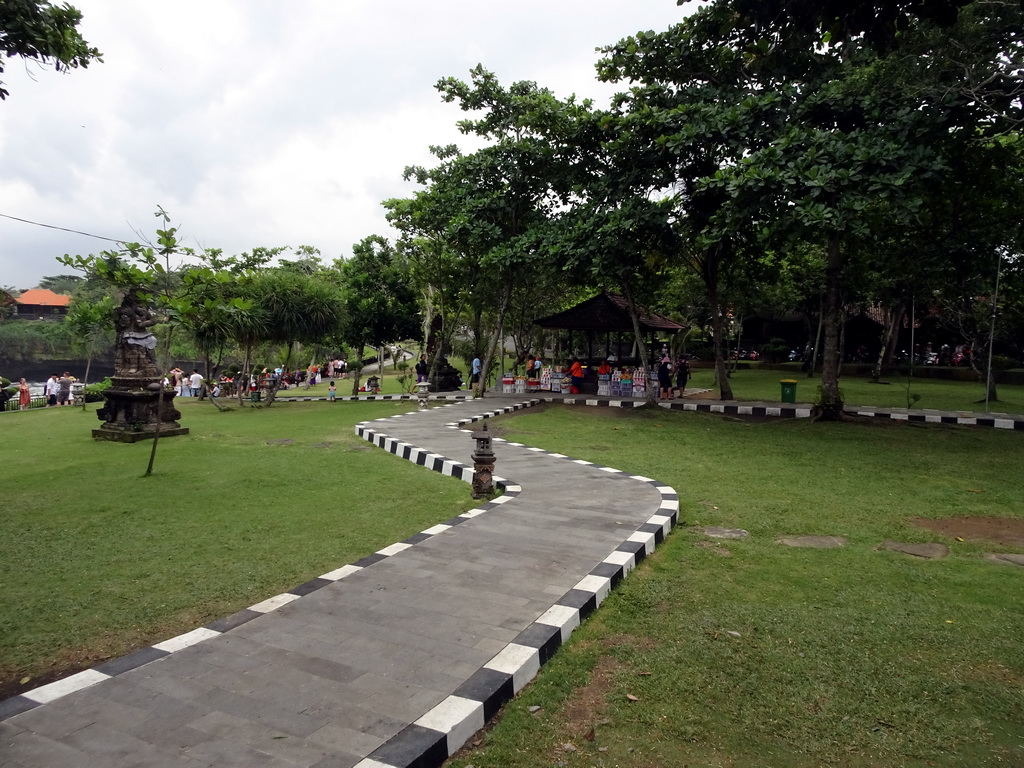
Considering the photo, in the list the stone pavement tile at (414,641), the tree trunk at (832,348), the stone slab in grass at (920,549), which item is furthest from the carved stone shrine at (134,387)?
the tree trunk at (832,348)

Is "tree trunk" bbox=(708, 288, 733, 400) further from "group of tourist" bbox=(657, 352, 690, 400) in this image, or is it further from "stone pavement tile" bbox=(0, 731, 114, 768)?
"stone pavement tile" bbox=(0, 731, 114, 768)

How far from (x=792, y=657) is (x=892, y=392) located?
1933 centimetres

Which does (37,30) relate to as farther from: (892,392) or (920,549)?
(892,392)

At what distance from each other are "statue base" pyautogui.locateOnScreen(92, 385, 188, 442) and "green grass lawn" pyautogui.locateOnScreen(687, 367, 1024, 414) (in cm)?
1453

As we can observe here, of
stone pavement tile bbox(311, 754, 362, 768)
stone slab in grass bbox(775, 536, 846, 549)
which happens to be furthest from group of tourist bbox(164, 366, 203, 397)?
stone pavement tile bbox(311, 754, 362, 768)

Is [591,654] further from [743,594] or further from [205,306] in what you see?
[205,306]

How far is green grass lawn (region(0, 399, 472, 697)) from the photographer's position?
3.84 metres

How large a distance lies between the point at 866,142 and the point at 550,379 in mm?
11405

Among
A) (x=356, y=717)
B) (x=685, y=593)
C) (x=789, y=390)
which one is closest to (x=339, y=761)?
(x=356, y=717)

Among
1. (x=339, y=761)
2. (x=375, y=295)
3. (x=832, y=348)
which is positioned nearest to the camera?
(x=339, y=761)

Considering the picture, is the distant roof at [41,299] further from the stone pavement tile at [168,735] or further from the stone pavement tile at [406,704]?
the stone pavement tile at [406,704]

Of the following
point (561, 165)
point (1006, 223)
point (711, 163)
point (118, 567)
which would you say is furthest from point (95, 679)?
point (1006, 223)

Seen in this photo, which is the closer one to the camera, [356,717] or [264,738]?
[264,738]

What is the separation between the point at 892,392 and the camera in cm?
1980
